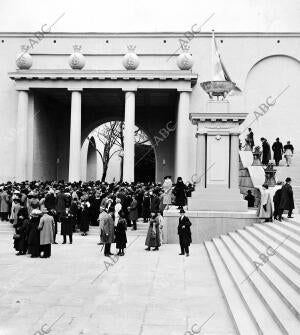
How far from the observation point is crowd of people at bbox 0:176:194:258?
15.4 meters

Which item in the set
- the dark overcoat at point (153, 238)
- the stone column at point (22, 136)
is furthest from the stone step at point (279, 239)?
the stone column at point (22, 136)

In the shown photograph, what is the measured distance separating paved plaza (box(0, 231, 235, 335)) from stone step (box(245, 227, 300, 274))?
164cm

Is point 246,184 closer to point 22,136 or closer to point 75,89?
point 75,89

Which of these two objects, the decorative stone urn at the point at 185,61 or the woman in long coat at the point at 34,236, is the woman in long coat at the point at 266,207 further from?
the decorative stone urn at the point at 185,61

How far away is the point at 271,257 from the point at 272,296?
2836 mm

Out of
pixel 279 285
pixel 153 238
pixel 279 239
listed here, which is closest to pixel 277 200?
pixel 279 239

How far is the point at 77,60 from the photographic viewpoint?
1200 inches

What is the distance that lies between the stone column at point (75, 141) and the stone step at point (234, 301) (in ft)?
56.2

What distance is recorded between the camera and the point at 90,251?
1670cm

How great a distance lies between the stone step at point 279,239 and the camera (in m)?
11.4

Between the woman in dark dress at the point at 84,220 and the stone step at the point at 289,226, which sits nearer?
the stone step at the point at 289,226

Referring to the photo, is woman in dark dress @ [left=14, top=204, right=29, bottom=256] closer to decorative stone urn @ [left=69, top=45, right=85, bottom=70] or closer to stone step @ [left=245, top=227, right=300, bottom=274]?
stone step @ [left=245, top=227, right=300, bottom=274]

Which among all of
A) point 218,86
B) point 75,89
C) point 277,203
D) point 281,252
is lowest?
point 281,252

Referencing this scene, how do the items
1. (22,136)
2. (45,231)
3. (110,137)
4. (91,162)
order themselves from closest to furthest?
(45,231)
(22,136)
(91,162)
(110,137)
